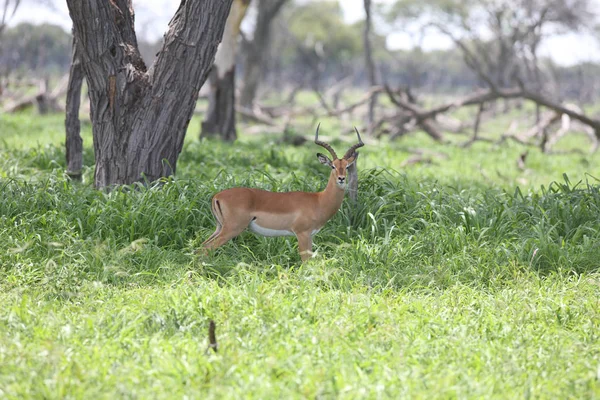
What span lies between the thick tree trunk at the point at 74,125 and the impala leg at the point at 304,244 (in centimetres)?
331

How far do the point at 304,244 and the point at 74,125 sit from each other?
357 cm

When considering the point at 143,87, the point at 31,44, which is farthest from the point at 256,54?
the point at 31,44

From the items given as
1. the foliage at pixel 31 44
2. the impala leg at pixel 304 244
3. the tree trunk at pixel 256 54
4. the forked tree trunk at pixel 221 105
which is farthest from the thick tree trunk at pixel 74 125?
the foliage at pixel 31 44

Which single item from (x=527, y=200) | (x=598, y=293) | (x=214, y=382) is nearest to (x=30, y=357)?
(x=214, y=382)

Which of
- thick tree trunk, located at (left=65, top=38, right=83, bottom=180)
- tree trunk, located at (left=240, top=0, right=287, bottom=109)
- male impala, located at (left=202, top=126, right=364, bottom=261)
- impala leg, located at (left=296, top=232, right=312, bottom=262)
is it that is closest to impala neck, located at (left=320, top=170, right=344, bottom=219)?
male impala, located at (left=202, top=126, right=364, bottom=261)

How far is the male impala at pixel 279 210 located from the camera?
441 cm

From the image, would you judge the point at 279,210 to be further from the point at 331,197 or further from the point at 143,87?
the point at 143,87

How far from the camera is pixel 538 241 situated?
4.89 metres

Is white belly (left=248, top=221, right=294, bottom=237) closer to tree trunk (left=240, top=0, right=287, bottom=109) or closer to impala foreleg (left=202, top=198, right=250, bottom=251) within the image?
impala foreleg (left=202, top=198, right=250, bottom=251)

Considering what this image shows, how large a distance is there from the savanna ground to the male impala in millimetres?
227

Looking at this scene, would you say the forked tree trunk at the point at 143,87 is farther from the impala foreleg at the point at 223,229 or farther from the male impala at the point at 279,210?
the male impala at the point at 279,210

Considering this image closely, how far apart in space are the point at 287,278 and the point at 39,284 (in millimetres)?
1591

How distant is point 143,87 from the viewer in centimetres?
577

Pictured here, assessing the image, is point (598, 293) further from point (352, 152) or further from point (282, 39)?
point (282, 39)
